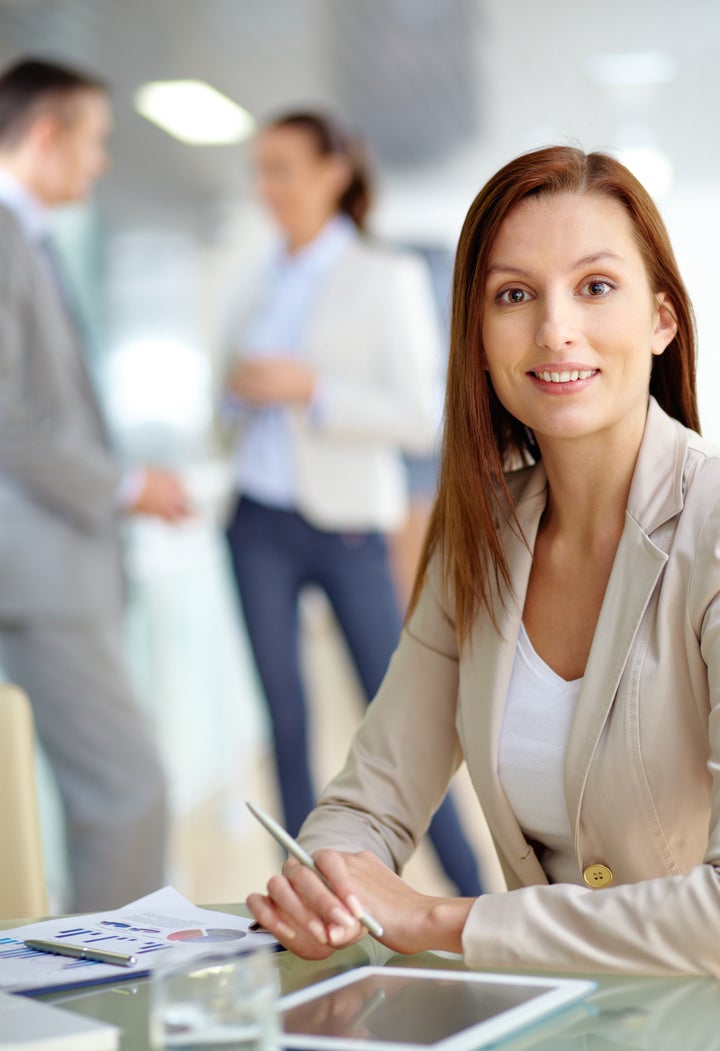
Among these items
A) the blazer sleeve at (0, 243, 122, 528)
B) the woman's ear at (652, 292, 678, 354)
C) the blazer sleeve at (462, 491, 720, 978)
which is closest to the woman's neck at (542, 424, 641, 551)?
the woman's ear at (652, 292, 678, 354)

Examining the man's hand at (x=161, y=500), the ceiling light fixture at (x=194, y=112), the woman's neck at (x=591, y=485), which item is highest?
the ceiling light fixture at (x=194, y=112)

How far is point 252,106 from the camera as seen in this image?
5.42 meters

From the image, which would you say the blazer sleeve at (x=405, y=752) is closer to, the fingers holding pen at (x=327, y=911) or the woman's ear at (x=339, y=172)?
the fingers holding pen at (x=327, y=911)

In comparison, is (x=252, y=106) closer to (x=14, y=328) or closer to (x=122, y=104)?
(x=122, y=104)

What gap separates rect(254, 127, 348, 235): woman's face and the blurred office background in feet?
0.95

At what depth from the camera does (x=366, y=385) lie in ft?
10.0

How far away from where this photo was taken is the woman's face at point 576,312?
1.28 m

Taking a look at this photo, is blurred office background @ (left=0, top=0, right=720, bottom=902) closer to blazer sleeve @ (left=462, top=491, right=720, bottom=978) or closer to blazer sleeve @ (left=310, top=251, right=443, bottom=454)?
blazer sleeve @ (left=310, top=251, right=443, bottom=454)

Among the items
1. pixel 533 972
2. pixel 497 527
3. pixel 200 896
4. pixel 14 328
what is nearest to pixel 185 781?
pixel 200 896

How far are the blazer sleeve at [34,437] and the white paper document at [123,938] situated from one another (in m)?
1.41

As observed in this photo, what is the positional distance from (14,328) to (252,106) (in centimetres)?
326

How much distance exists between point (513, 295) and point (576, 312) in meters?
0.08

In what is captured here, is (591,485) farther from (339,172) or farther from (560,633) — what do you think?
(339,172)

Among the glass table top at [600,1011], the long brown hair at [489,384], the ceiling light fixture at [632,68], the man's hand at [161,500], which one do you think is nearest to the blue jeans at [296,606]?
the man's hand at [161,500]
